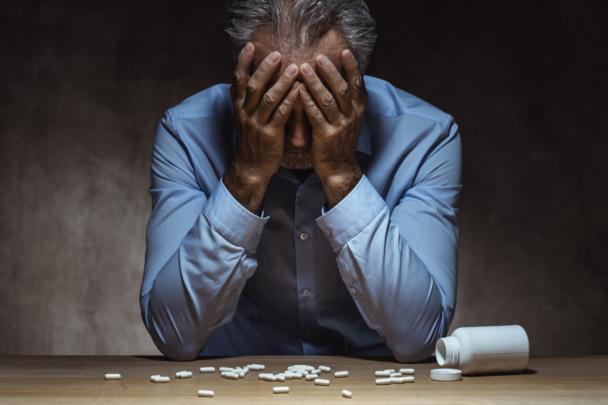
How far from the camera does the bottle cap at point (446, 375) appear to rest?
1071mm

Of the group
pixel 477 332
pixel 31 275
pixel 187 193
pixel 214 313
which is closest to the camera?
pixel 477 332

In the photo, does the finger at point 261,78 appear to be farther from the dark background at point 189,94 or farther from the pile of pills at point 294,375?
the dark background at point 189,94

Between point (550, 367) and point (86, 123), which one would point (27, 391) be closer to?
point (550, 367)

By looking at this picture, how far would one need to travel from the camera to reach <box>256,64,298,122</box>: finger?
1.33 metres

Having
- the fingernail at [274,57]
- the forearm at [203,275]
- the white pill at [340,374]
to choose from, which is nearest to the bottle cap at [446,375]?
the white pill at [340,374]

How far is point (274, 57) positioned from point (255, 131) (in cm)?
16

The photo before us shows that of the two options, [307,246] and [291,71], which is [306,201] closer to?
[307,246]

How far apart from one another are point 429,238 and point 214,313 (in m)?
0.50

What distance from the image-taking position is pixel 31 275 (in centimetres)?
329

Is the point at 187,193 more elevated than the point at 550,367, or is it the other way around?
the point at 187,193

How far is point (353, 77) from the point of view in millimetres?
1401

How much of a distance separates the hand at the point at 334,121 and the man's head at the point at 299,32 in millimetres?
38

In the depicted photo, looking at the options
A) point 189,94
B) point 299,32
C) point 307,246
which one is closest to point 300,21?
point 299,32

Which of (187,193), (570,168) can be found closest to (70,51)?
(187,193)
